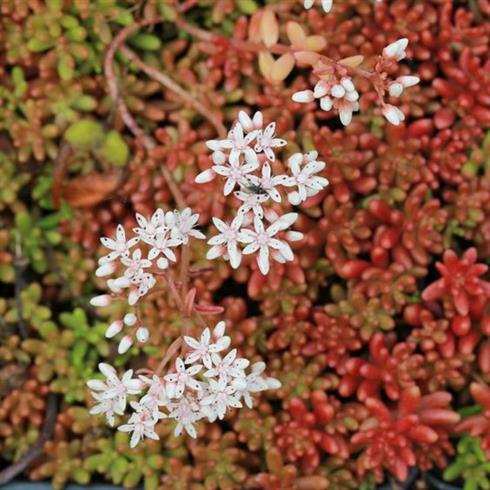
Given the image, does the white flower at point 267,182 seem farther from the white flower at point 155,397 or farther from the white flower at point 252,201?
the white flower at point 155,397

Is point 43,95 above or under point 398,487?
above

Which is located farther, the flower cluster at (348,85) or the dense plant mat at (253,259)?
the dense plant mat at (253,259)

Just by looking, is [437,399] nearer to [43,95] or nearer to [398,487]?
[398,487]

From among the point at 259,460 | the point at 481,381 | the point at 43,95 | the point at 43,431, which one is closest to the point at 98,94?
the point at 43,95

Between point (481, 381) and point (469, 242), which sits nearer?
point (481, 381)

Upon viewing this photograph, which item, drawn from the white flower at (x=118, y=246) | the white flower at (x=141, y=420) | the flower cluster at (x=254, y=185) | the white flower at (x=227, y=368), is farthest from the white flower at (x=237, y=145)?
the white flower at (x=141, y=420)

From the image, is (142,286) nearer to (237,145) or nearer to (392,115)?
(237,145)
